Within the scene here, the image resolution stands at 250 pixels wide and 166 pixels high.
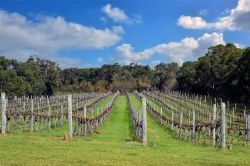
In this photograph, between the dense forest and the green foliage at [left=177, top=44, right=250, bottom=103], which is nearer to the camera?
the green foliage at [left=177, top=44, right=250, bottom=103]

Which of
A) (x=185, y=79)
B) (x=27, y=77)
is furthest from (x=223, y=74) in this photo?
(x=27, y=77)

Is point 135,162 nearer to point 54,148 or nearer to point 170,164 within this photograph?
point 170,164

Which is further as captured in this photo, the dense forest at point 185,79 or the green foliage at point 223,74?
Result: the dense forest at point 185,79

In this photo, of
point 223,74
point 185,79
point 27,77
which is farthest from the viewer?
point 185,79

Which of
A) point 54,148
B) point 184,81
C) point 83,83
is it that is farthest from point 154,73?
point 54,148

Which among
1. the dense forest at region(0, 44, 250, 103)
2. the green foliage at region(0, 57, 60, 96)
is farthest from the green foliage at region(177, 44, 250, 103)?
the green foliage at region(0, 57, 60, 96)

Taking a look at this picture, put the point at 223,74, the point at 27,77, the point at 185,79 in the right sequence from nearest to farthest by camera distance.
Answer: the point at 223,74 → the point at 27,77 → the point at 185,79

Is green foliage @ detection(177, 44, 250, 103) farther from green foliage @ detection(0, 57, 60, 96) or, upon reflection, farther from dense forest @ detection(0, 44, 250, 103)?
green foliage @ detection(0, 57, 60, 96)

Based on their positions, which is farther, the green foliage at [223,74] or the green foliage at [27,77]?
the green foliage at [27,77]

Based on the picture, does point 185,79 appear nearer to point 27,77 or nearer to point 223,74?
point 223,74

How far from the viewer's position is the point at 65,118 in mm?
46094

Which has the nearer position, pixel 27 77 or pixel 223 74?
pixel 223 74

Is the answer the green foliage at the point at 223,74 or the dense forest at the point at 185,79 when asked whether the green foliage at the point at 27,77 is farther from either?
the green foliage at the point at 223,74

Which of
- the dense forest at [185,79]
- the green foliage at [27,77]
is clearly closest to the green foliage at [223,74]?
the dense forest at [185,79]
